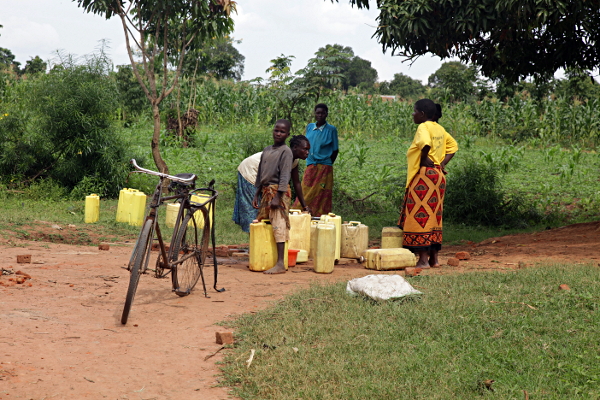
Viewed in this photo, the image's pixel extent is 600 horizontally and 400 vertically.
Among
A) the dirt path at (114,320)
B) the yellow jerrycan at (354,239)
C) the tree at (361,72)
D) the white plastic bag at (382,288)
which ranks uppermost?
the tree at (361,72)

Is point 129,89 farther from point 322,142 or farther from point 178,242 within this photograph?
point 178,242

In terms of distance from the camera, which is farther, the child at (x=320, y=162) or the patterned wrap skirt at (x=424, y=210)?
the child at (x=320, y=162)

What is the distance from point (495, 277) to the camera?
5625 mm

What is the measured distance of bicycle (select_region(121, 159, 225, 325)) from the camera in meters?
4.47

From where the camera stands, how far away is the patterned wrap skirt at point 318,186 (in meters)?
8.40

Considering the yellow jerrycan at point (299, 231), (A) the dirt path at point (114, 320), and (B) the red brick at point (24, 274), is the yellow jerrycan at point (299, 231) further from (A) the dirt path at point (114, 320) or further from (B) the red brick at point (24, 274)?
(B) the red brick at point (24, 274)

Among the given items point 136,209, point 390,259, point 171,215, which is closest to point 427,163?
point 390,259

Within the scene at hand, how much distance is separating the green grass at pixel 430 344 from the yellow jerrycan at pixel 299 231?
1892 mm

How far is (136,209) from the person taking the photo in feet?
30.5

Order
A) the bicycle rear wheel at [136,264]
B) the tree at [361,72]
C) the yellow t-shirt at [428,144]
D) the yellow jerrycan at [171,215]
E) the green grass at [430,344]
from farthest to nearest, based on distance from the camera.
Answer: the tree at [361,72], the yellow jerrycan at [171,215], the yellow t-shirt at [428,144], the bicycle rear wheel at [136,264], the green grass at [430,344]

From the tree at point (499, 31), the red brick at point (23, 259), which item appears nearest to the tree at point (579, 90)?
the tree at point (499, 31)

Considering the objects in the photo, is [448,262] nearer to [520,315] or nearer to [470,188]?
[520,315]

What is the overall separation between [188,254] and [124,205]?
4.33 meters

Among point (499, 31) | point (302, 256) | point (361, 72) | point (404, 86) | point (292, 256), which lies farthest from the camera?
point (361, 72)
